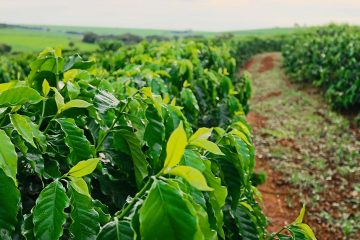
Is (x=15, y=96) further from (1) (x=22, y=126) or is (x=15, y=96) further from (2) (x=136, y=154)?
(2) (x=136, y=154)

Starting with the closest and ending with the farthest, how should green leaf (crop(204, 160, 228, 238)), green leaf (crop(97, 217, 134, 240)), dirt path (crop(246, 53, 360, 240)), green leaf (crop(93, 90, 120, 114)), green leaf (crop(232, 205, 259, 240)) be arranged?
1. green leaf (crop(97, 217, 134, 240))
2. green leaf (crop(204, 160, 228, 238))
3. green leaf (crop(93, 90, 120, 114))
4. green leaf (crop(232, 205, 259, 240))
5. dirt path (crop(246, 53, 360, 240))

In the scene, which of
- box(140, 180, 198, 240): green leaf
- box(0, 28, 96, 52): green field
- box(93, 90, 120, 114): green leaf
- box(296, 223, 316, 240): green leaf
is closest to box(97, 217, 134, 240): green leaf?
box(140, 180, 198, 240): green leaf

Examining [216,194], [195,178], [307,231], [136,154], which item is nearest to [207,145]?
[216,194]

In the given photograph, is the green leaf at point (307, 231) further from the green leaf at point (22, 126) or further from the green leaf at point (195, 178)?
the green leaf at point (22, 126)

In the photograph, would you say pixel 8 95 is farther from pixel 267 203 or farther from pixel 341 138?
pixel 341 138

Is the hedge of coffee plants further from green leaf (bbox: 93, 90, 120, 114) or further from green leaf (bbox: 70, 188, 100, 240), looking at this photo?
green leaf (bbox: 70, 188, 100, 240)

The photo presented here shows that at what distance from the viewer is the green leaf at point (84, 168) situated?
1309 mm

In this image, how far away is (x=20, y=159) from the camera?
158cm

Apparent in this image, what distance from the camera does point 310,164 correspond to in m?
7.60

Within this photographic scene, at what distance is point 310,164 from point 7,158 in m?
6.99

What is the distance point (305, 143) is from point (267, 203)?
298cm

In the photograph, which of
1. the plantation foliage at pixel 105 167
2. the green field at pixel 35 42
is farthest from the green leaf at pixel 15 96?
the green field at pixel 35 42

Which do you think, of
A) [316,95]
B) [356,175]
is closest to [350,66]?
[316,95]

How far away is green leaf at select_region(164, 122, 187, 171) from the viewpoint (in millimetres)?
1152
